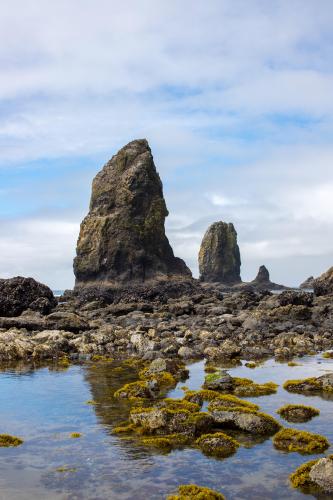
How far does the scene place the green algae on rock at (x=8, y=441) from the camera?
15.6 meters

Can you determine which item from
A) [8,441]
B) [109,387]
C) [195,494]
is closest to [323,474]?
[195,494]

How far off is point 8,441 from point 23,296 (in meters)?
42.0

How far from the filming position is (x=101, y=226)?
103 meters

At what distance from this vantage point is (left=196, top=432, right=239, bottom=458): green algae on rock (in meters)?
14.6

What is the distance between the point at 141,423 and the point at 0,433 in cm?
436

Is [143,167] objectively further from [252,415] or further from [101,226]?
[252,415]

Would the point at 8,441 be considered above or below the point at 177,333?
below

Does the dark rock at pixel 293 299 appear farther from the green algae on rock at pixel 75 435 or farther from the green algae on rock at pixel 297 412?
the green algae on rock at pixel 75 435

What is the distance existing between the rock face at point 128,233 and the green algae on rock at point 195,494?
8745 centimetres

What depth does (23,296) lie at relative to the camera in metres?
56.5

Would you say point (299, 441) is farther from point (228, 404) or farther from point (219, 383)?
point (219, 383)

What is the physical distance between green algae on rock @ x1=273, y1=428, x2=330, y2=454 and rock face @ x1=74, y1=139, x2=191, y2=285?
275 feet

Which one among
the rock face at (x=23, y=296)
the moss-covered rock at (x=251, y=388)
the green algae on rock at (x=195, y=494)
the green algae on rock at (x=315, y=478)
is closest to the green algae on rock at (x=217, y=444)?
the green algae on rock at (x=315, y=478)

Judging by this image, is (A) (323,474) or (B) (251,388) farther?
(B) (251,388)
